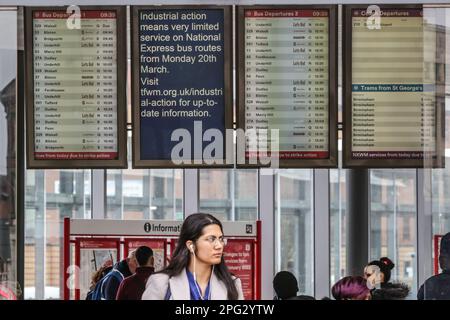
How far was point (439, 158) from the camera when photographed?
3.14m

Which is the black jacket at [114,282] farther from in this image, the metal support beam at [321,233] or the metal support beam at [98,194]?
the metal support beam at [321,233]

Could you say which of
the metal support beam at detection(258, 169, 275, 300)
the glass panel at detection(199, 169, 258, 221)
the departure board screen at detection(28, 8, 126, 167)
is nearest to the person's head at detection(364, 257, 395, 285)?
the metal support beam at detection(258, 169, 275, 300)

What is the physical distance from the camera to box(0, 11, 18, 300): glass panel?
3.12m

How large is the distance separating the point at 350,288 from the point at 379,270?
12cm

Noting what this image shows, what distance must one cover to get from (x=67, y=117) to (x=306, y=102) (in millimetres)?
886

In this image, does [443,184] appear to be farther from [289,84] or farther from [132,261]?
[132,261]

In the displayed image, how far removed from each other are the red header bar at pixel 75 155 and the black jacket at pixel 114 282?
391 mm

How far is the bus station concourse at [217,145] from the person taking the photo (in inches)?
121

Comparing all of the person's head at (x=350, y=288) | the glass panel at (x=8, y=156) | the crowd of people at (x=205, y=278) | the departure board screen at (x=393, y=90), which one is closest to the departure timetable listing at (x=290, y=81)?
the departure board screen at (x=393, y=90)

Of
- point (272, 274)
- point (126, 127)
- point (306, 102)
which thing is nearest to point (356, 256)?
point (272, 274)

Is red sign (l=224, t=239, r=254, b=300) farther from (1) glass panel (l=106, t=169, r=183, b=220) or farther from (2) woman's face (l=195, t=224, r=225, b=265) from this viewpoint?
Result: (1) glass panel (l=106, t=169, r=183, b=220)

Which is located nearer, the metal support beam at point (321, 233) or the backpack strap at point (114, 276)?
the metal support beam at point (321, 233)

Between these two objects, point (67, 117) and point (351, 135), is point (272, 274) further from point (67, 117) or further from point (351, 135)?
point (67, 117)

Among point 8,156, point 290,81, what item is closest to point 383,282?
point 290,81
